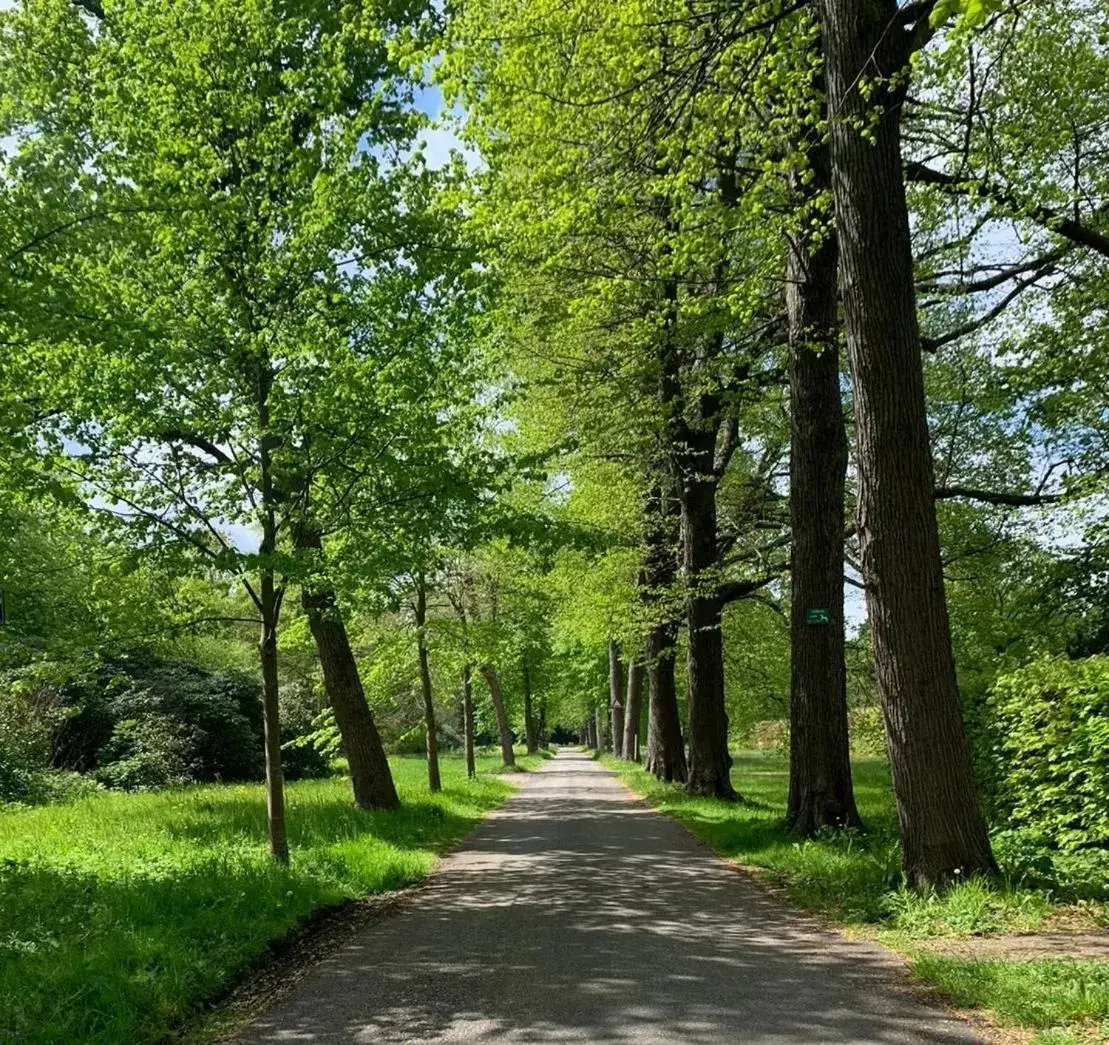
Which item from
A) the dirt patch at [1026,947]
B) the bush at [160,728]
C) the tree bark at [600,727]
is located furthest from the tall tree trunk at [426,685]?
the tree bark at [600,727]

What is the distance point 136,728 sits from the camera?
21.5 m

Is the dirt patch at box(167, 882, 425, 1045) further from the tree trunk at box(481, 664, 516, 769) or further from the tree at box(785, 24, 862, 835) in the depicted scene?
the tree trunk at box(481, 664, 516, 769)

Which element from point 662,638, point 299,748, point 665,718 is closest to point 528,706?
point 299,748

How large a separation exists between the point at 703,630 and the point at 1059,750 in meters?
8.84

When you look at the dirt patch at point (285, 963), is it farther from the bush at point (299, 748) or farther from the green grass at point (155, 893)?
the bush at point (299, 748)

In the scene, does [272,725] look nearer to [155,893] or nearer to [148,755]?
[155,893]

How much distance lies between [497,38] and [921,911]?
27.9ft

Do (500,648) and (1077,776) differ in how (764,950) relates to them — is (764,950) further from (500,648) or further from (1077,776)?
(500,648)

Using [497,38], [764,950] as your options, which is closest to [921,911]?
[764,950]

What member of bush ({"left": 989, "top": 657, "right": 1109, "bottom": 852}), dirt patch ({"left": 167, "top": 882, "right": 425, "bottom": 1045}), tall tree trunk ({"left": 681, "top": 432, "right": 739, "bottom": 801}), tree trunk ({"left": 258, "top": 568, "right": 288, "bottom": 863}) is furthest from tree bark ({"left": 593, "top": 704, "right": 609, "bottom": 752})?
dirt patch ({"left": 167, "top": 882, "right": 425, "bottom": 1045})

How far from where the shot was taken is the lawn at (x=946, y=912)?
4.57 m

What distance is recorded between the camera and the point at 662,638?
22.3m

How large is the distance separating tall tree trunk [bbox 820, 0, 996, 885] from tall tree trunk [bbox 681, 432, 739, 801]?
333 inches

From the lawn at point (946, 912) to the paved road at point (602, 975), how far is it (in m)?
0.33
